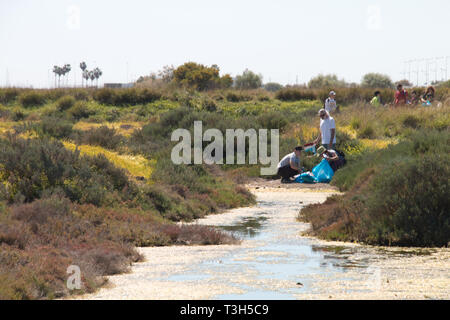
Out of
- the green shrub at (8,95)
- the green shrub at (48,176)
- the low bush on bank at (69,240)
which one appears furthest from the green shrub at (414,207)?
the green shrub at (8,95)

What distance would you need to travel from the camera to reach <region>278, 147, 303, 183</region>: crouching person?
2830 cm

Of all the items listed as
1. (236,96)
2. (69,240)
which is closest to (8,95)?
(236,96)

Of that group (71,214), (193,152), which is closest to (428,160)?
(71,214)

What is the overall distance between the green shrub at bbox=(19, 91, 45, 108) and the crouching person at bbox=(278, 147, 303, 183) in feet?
101

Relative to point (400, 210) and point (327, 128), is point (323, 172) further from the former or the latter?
point (400, 210)

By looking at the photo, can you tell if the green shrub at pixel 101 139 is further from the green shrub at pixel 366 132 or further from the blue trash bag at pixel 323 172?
the green shrub at pixel 366 132

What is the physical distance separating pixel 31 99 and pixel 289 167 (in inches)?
1241

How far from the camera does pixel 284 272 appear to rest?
1166 cm

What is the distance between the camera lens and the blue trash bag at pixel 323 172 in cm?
2805

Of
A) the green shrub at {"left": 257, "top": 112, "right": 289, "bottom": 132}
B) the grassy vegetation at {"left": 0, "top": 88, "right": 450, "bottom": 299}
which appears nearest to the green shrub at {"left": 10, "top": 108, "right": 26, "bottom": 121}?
the green shrub at {"left": 257, "top": 112, "right": 289, "bottom": 132}

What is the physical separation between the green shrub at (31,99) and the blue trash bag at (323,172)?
103ft

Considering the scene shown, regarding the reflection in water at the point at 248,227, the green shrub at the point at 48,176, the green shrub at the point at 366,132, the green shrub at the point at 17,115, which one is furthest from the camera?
the green shrub at the point at 17,115
